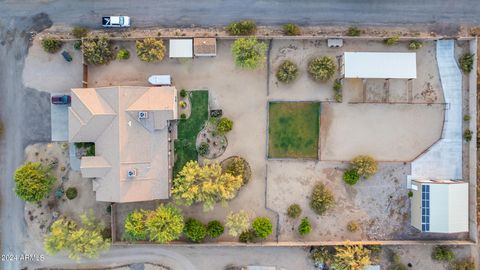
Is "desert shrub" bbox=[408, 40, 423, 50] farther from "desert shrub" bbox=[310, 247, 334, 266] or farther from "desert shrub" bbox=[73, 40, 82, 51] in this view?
"desert shrub" bbox=[73, 40, 82, 51]

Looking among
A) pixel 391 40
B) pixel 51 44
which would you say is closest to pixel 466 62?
pixel 391 40

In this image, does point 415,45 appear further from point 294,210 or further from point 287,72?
point 294,210

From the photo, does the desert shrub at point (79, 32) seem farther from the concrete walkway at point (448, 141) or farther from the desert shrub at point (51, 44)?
the concrete walkway at point (448, 141)

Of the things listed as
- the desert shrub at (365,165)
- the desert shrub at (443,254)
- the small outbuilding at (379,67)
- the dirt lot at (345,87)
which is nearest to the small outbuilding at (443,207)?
the desert shrub at (443,254)

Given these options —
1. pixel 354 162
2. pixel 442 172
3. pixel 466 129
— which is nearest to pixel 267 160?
pixel 354 162

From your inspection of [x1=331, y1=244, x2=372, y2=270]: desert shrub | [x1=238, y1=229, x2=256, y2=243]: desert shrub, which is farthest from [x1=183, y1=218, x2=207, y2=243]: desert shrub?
[x1=331, y1=244, x2=372, y2=270]: desert shrub

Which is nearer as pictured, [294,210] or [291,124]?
[294,210]

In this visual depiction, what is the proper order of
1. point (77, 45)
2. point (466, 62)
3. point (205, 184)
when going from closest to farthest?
point (205, 184)
point (466, 62)
point (77, 45)
